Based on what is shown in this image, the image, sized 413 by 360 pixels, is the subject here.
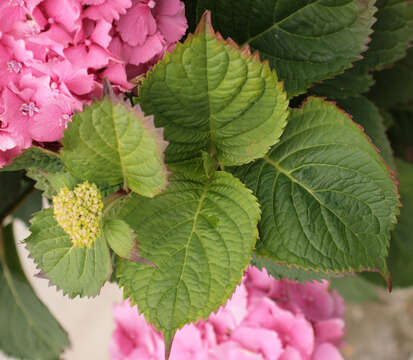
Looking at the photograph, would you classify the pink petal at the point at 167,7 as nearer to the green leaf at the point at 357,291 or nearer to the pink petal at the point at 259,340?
the pink petal at the point at 259,340

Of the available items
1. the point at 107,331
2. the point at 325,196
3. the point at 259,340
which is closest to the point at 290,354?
the point at 259,340

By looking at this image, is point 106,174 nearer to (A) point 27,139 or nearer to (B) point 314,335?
(A) point 27,139

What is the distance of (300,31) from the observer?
1.24 ft

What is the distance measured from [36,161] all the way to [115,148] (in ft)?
0.26

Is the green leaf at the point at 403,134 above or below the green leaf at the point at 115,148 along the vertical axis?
below

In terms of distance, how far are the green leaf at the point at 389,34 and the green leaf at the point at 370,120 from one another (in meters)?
0.04

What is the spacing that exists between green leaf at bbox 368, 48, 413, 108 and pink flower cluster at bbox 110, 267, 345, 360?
0.25m

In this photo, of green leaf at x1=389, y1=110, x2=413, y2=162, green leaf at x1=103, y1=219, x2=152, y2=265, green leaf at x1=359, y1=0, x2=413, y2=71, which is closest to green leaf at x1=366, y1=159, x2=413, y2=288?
green leaf at x1=389, y1=110, x2=413, y2=162

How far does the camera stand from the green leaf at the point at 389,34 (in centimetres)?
43

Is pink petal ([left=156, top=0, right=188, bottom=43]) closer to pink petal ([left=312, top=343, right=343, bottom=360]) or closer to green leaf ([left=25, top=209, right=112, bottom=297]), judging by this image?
green leaf ([left=25, top=209, right=112, bottom=297])

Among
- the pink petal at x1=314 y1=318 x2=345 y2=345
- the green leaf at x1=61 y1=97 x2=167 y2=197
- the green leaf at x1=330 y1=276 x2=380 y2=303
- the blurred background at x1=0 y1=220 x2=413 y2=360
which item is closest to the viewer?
the green leaf at x1=61 y1=97 x2=167 y2=197

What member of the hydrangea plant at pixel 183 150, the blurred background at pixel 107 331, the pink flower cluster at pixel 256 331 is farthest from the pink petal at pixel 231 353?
the blurred background at pixel 107 331

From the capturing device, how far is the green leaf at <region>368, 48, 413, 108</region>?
58 centimetres

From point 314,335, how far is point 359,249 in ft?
0.78
